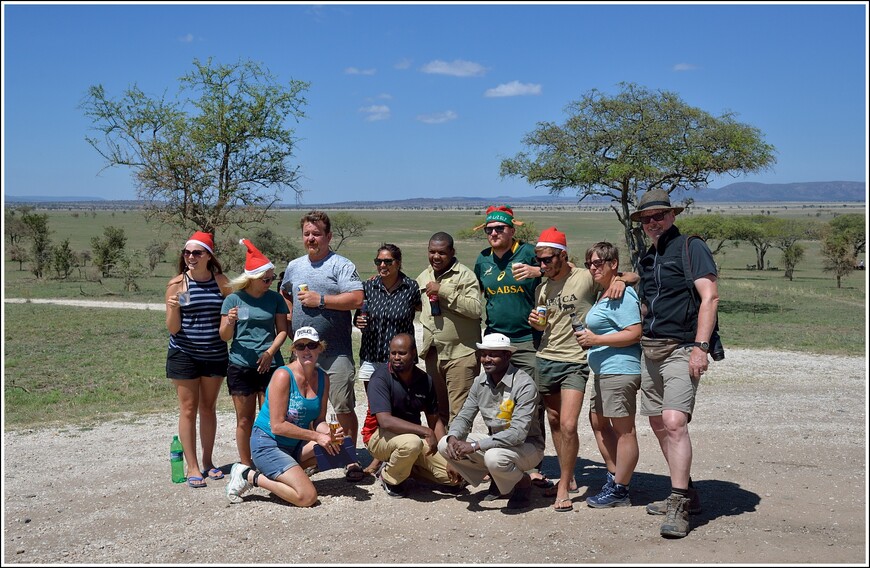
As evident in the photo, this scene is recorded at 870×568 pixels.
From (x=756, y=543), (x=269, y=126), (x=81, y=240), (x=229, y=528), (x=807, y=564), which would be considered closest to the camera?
(x=807, y=564)

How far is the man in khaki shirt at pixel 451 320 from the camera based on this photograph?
6.25 meters

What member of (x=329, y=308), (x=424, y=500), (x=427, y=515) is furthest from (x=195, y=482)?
(x=427, y=515)

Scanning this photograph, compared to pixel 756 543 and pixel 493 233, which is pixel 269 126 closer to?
pixel 493 233

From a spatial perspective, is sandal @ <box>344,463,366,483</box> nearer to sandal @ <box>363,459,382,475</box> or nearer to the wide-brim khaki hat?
sandal @ <box>363,459,382,475</box>

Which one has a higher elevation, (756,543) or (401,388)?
(401,388)

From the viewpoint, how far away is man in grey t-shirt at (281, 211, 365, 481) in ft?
21.4

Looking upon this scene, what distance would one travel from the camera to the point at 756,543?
17.1 feet

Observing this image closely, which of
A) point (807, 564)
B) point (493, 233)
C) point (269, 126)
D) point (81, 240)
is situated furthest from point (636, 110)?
point (81, 240)

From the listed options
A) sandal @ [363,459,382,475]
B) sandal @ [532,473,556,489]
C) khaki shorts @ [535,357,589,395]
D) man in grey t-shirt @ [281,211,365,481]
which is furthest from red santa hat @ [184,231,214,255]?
sandal @ [532,473,556,489]

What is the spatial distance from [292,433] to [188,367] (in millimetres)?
1070

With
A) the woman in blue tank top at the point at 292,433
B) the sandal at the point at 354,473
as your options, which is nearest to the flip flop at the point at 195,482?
the woman in blue tank top at the point at 292,433

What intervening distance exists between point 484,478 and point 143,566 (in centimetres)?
253

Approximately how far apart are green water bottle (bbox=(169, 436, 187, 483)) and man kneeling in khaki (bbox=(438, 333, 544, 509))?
2.12 m

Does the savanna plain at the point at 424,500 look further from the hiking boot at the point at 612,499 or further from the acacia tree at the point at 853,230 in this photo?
the acacia tree at the point at 853,230
